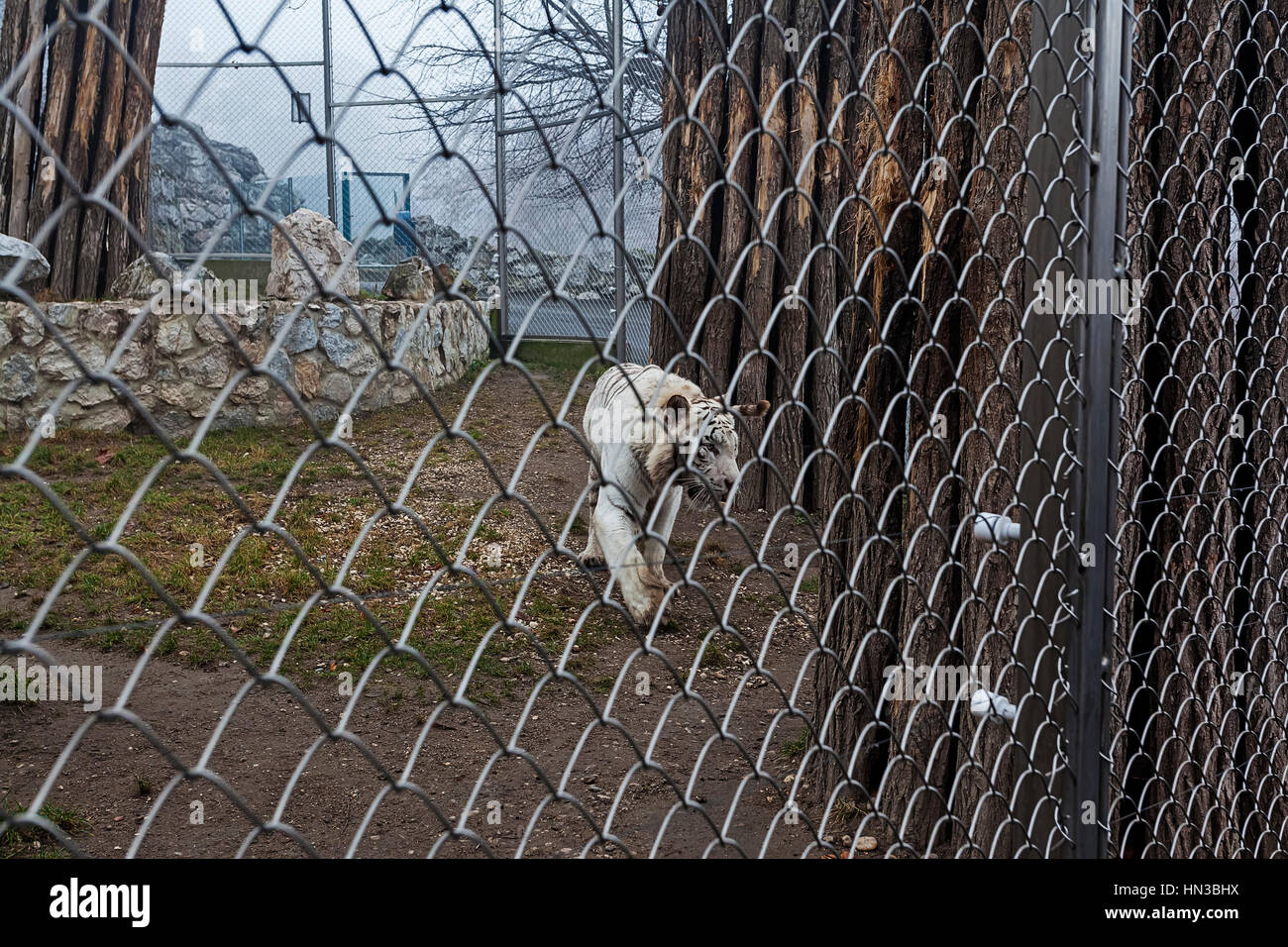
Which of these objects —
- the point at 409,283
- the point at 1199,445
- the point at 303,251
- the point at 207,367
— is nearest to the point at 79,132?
the point at 303,251

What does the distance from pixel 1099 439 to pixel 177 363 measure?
7463mm

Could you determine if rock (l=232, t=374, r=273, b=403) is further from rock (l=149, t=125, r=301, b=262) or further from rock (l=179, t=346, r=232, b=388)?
rock (l=149, t=125, r=301, b=262)

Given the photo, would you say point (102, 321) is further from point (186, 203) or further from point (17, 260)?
point (186, 203)

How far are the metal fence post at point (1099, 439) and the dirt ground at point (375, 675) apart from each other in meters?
0.62

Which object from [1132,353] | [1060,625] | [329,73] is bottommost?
[1060,625]

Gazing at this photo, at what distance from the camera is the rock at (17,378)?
7.66 m

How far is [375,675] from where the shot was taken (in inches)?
195

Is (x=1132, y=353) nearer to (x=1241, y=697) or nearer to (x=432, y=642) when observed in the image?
(x=1241, y=697)

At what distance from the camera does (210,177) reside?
9852 millimetres

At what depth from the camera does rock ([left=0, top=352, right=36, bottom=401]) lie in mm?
7664

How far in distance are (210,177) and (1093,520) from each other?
385 inches

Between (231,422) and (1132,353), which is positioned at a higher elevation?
(1132,353)
